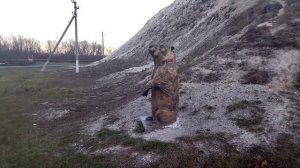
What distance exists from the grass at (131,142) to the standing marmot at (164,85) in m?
1.39

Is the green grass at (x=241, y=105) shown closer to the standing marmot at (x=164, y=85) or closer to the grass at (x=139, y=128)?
the standing marmot at (x=164, y=85)

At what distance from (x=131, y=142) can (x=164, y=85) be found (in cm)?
235

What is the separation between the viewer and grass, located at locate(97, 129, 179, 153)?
13.3m

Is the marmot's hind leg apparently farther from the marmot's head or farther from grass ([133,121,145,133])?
the marmot's head

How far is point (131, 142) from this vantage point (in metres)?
14.2

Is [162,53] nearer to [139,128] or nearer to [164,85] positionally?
[164,85]

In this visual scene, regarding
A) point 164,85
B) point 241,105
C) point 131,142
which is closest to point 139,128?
point 131,142

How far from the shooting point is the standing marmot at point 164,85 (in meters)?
14.7

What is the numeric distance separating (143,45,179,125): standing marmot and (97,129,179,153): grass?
4.55 ft

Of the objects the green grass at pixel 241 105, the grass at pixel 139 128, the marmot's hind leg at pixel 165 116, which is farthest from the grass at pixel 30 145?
the green grass at pixel 241 105

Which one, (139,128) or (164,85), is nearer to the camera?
(164,85)

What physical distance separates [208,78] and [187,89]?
155cm

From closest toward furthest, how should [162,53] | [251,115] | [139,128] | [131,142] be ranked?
A: 1. [131,142]
2. [162,53]
3. [251,115]
4. [139,128]

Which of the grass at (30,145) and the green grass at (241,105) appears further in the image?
the green grass at (241,105)
